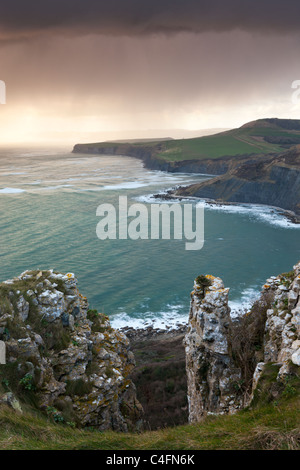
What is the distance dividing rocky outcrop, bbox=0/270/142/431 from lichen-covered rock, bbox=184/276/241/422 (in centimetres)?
337

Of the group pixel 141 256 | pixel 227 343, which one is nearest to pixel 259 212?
pixel 141 256

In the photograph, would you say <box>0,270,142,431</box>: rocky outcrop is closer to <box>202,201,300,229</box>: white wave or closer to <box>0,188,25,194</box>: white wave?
<box>202,201,300,229</box>: white wave

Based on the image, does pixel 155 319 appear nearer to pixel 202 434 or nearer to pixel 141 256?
pixel 141 256

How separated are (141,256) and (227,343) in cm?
3920

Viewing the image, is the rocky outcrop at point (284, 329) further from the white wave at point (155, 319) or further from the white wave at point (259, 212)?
the white wave at point (259, 212)

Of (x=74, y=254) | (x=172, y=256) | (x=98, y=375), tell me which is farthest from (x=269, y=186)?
(x=98, y=375)

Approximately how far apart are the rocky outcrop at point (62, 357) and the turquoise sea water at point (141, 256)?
22.1 meters

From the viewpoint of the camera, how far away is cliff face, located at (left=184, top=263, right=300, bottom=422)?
488 inches

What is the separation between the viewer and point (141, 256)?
5300cm

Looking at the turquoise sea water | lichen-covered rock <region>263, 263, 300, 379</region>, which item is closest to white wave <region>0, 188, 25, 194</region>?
the turquoise sea water

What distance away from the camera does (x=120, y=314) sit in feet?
125

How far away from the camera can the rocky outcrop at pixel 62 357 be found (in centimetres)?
1113

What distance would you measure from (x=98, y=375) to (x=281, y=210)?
93.6m
